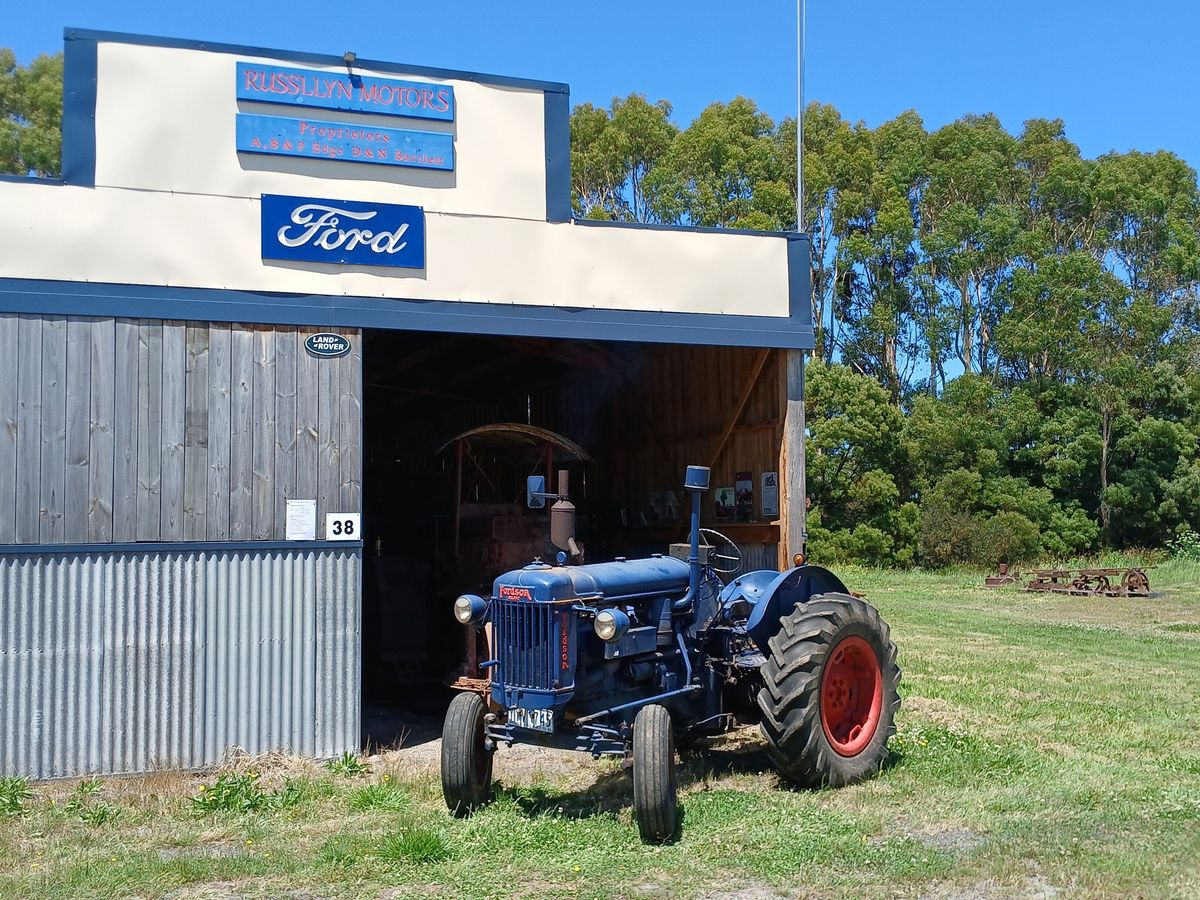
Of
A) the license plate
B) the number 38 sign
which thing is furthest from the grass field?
the number 38 sign

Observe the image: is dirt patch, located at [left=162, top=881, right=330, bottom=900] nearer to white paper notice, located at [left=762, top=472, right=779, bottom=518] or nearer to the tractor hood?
the tractor hood

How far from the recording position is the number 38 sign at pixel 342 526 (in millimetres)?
9070

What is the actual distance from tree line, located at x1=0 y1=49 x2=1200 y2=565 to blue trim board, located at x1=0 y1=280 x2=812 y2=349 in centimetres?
2211

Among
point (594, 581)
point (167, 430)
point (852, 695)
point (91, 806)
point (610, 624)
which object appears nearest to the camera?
point (610, 624)

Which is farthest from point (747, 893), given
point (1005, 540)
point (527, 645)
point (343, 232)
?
point (1005, 540)

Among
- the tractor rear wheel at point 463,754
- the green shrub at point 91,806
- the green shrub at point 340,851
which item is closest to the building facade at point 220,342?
the green shrub at point 91,806

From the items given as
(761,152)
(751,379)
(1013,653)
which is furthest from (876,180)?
(751,379)

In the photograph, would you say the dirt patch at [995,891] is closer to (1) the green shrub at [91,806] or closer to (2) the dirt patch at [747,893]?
(2) the dirt patch at [747,893]

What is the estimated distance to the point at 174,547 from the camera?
8.69 meters

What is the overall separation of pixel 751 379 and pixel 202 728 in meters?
5.94

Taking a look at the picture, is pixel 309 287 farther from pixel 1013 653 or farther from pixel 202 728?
pixel 1013 653

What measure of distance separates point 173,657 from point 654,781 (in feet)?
13.3

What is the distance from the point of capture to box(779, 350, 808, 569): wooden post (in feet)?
35.3

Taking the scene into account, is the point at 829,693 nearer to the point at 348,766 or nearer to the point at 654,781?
the point at 654,781
